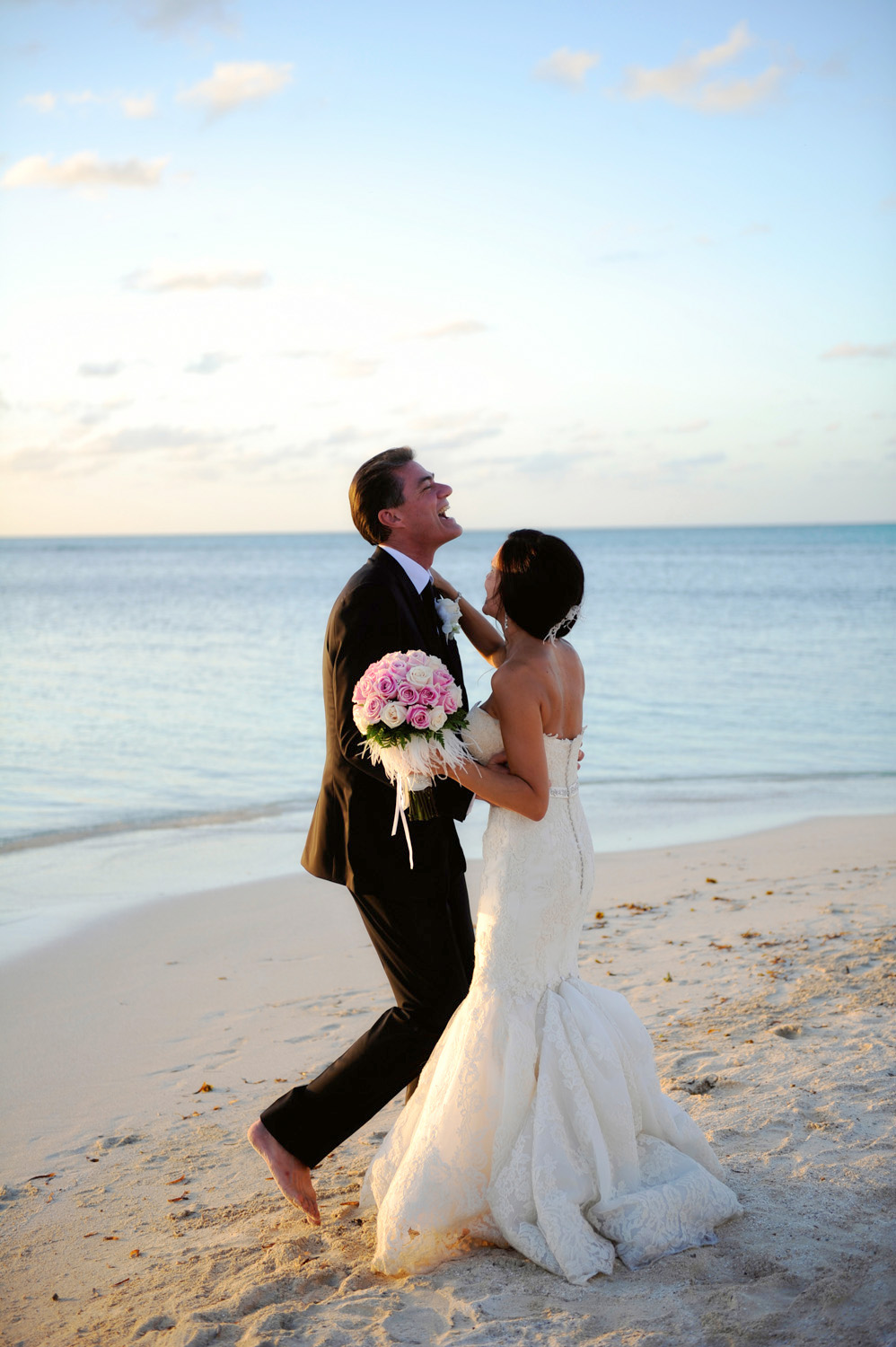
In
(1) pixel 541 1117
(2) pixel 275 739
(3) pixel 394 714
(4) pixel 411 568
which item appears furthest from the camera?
(2) pixel 275 739

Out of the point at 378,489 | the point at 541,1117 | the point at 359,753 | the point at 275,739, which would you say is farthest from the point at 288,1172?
the point at 275,739

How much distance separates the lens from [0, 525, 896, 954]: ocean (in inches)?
371

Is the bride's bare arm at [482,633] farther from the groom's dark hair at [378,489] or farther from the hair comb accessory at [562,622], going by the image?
the hair comb accessory at [562,622]

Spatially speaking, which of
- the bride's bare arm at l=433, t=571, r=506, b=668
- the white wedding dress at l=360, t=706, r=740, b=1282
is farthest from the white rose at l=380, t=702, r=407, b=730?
the bride's bare arm at l=433, t=571, r=506, b=668

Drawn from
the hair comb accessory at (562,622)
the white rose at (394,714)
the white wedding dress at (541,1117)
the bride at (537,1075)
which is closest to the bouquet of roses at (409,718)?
the white rose at (394,714)

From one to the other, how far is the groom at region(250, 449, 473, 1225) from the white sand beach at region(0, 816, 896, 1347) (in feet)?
1.19

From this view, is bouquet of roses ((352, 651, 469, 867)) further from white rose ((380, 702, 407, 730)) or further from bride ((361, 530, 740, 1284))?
bride ((361, 530, 740, 1284))

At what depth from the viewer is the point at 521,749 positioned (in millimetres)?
3332

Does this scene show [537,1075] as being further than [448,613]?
No

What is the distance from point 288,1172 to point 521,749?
1558 mm

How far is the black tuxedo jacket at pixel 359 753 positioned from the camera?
3.44 metres

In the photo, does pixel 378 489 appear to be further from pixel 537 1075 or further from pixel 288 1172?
pixel 288 1172

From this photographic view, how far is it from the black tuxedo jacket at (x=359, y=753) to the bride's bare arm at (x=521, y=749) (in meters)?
0.20

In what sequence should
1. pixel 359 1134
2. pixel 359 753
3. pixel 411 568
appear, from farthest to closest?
1. pixel 359 1134
2. pixel 411 568
3. pixel 359 753
